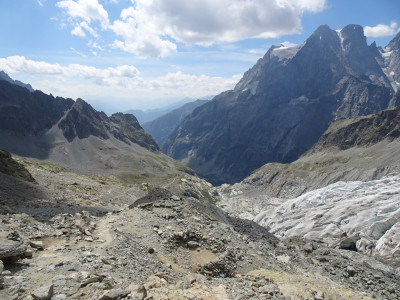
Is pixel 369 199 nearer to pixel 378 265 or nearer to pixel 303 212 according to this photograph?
pixel 303 212

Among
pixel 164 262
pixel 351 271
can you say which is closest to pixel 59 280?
pixel 164 262

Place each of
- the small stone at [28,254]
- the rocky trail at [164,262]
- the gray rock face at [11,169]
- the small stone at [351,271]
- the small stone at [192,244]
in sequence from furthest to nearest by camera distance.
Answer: the gray rock face at [11,169]
the small stone at [351,271]
the small stone at [192,244]
the small stone at [28,254]
the rocky trail at [164,262]

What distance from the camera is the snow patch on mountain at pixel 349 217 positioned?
56.2 meters

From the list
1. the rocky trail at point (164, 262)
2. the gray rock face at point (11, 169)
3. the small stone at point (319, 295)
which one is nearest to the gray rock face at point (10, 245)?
the rocky trail at point (164, 262)

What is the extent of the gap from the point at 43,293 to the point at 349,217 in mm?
87302

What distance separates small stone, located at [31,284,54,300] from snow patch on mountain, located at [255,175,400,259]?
52517 mm

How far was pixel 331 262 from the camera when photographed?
117 feet

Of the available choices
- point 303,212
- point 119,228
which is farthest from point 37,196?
point 303,212

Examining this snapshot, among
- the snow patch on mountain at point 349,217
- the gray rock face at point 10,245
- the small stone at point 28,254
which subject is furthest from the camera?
the snow patch on mountain at point 349,217

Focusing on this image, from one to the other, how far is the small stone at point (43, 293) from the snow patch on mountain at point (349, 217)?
52517mm

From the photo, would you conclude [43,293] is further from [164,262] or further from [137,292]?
[164,262]

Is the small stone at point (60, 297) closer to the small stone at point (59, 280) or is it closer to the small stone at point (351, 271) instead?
the small stone at point (59, 280)

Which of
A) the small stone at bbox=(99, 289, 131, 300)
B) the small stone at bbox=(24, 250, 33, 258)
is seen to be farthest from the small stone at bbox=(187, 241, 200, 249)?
the small stone at bbox=(99, 289, 131, 300)

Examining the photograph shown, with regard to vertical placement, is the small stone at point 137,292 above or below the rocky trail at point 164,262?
above
